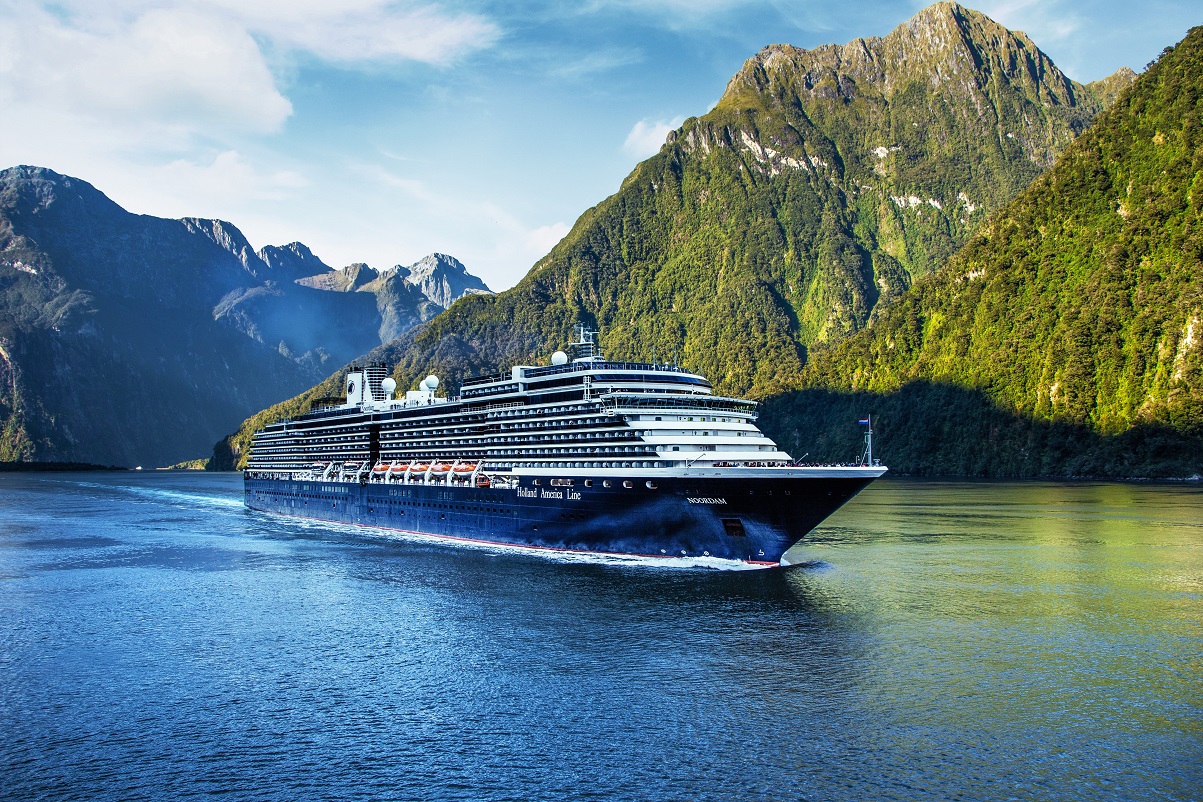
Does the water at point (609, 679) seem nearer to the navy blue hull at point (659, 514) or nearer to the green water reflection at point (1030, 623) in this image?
the green water reflection at point (1030, 623)

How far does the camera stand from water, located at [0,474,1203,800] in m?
24.6

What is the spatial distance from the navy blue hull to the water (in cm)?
231

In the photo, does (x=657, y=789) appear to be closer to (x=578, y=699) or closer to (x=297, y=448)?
(x=578, y=699)

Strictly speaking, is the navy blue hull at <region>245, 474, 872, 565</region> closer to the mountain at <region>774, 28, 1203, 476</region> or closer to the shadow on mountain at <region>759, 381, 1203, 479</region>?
the shadow on mountain at <region>759, 381, 1203, 479</region>

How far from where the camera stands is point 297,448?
104750 mm

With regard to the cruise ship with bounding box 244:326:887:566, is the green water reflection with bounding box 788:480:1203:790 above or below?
below

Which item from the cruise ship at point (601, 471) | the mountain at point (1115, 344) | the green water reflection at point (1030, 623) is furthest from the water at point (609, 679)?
the mountain at point (1115, 344)

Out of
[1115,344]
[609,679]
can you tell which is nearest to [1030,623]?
[609,679]

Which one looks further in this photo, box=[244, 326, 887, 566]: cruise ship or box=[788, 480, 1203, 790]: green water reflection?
box=[244, 326, 887, 566]: cruise ship

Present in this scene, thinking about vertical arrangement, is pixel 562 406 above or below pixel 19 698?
above

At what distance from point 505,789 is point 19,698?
2116 cm

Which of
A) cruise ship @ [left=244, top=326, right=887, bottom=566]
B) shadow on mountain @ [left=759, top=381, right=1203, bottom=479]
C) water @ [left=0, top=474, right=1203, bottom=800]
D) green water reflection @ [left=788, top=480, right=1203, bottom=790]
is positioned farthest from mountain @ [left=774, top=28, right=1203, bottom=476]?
cruise ship @ [left=244, top=326, right=887, bottom=566]

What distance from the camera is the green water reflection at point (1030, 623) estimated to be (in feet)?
92.4

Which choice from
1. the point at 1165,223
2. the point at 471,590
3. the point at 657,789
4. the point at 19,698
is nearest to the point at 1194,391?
the point at 1165,223
